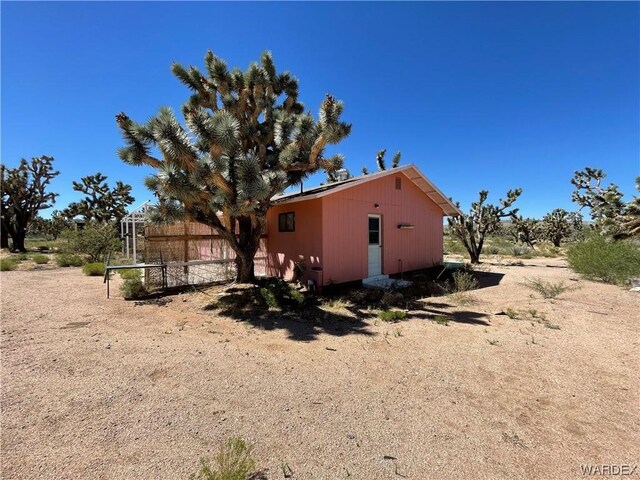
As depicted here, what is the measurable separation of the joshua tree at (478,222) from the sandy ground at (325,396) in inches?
454

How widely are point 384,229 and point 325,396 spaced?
8.49m

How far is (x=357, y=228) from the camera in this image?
10.4m

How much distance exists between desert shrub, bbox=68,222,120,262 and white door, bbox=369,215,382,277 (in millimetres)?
14645

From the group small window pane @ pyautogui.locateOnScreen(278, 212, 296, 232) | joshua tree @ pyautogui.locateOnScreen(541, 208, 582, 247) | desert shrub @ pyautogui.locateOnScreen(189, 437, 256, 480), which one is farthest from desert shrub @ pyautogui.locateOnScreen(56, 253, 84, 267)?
joshua tree @ pyautogui.locateOnScreen(541, 208, 582, 247)

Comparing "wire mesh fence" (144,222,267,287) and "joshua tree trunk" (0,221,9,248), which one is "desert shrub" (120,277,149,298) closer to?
"wire mesh fence" (144,222,267,287)

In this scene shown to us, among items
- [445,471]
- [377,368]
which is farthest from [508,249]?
[445,471]

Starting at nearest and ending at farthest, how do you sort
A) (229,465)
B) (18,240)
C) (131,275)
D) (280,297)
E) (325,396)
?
(229,465) → (325,396) → (280,297) → (131,275) → (18,240)

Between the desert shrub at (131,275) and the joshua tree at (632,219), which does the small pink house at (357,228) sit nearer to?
the desert shrub at (131,275)

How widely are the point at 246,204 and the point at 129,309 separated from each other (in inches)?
154

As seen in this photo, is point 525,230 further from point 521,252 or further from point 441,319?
point 441,319

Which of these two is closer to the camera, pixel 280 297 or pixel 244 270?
pixel 280 297

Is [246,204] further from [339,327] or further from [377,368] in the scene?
[377,368]

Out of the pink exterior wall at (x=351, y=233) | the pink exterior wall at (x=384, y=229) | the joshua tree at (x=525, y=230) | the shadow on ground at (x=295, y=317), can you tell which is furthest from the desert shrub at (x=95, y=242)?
the joshua tree at (x=525, y=230)

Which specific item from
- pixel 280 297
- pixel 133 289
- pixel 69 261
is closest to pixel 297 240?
pixel 280 297
